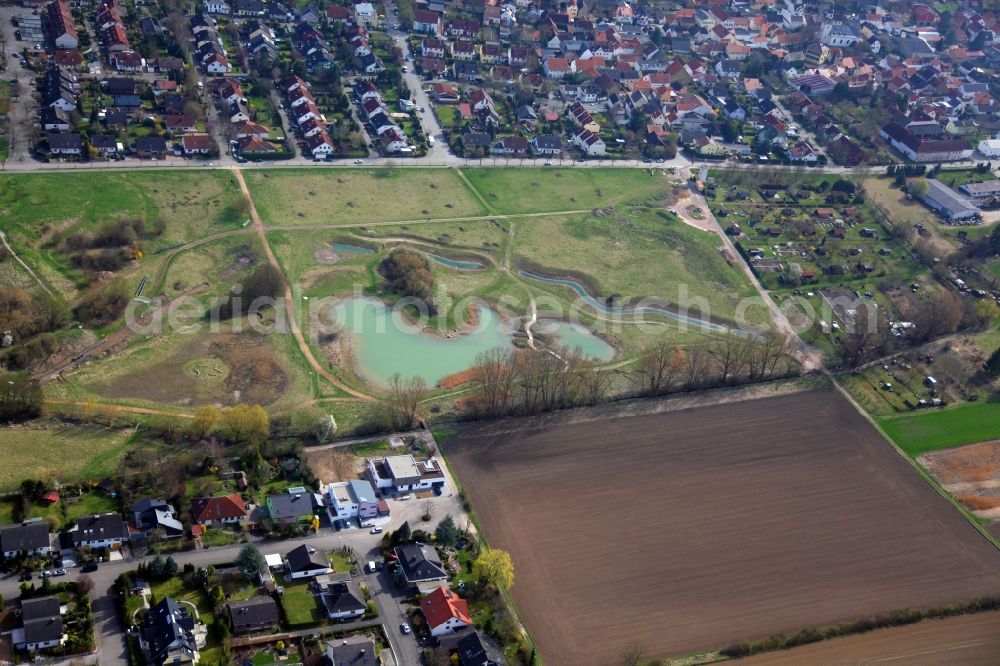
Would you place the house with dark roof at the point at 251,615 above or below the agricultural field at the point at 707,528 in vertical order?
above

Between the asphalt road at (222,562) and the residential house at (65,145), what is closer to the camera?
the asphalt road at (222,562)

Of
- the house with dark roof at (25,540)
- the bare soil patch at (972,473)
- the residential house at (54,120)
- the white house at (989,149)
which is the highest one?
the residential house at (54,120)

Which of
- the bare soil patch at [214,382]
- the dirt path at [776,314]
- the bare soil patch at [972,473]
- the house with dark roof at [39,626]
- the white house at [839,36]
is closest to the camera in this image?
the house with dark roof at [39,626]

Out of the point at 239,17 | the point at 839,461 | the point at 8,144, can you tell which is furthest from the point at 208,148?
the point at 839,461

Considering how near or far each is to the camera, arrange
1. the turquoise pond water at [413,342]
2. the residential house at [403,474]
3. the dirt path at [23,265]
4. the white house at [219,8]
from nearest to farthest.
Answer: the residential house at [403,474] → the dirt path at [23,265] → the turquoise pond water at [413,342] → the white house at [219,8]

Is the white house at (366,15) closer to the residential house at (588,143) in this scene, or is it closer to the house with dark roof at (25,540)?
the residential house at (588,143)

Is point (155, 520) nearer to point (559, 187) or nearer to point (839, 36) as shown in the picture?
point (559, 187)

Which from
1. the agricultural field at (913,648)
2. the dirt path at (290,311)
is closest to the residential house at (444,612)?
the agricultural field at (913,648)

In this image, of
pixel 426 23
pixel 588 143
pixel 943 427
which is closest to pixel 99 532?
pixel 943 427
